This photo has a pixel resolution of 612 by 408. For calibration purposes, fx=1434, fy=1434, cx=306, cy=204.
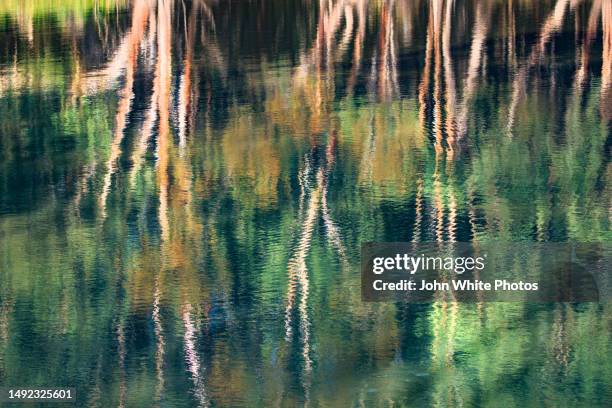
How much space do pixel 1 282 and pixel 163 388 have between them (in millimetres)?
627

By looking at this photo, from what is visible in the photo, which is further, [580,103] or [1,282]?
[580,103]

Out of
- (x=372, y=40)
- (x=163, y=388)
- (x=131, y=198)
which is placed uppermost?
(x=372, y=40)

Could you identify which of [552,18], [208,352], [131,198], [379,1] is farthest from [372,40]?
[208,352]

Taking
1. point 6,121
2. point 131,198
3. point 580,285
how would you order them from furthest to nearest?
point 6,121, point 131,198, point 580,285

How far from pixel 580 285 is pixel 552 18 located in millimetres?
1163

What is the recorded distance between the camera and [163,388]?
138 inches

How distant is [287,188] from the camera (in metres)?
4.09

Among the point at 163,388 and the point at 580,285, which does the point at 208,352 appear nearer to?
the point at 163,388

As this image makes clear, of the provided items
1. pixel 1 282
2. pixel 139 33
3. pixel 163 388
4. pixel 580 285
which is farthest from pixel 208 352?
pixel 139 33

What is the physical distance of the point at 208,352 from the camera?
3.60 meters

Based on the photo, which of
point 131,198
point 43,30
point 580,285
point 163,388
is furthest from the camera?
point 43,30

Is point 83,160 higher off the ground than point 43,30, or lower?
lower

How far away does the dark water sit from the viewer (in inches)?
141

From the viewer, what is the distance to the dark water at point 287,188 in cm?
357
